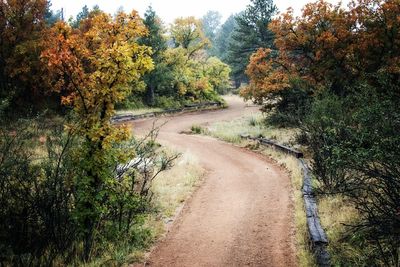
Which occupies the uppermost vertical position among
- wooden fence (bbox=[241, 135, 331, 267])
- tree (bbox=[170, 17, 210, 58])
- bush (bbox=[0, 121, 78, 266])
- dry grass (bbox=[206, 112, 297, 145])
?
tree (bbox=[170, 17, 210, 58])

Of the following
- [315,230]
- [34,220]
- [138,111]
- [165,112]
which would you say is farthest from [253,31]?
[34,220]

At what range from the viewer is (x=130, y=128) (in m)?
7.22

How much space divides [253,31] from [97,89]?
1766 inches

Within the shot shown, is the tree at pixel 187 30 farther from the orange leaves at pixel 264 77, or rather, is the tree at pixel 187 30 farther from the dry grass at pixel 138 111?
the orange leaves at pixel 264 77

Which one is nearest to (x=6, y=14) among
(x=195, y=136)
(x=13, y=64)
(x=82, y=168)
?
(x=13, y=64)

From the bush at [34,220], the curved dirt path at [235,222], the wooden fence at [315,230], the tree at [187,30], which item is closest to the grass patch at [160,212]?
the curved dirt path at [235,222]

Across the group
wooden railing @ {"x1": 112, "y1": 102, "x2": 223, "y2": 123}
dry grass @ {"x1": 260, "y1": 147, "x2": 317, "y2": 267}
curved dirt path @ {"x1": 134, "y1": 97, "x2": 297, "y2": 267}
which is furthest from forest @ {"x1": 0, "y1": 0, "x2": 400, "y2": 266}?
wooden railing @ {"x1": 112, "y1": 102, "x2": 223, "y2": 123}

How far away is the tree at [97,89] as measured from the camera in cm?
664

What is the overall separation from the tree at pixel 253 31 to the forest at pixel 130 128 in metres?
13.2

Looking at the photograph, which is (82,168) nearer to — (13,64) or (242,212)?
(242,212)

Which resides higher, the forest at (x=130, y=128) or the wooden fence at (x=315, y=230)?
the forest at (x=130, y=128)

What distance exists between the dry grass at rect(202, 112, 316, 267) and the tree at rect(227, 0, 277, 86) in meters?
22.5

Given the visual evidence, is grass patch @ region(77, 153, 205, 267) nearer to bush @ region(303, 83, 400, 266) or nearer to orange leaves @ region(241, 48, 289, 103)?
bush @ region(303, 83, 400, 266)

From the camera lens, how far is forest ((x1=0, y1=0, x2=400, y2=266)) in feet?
21.4
